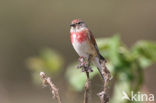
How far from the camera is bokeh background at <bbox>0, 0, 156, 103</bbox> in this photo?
8.80 meters

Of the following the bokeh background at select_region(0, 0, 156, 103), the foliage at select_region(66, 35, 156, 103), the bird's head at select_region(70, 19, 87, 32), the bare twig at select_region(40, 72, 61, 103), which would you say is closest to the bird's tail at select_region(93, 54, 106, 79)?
the bird's head at select_region(70, 19, 87, 32)

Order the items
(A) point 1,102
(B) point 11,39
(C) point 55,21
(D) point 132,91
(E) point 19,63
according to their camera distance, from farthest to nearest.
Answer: (C) point 55,21 → (B) point 11,39 → (E) point 19,63 → (A) point 1,102 → (D) point 132,91

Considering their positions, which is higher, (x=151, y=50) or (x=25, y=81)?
(x=151, y=50)

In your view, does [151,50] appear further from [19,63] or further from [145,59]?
[19,63]

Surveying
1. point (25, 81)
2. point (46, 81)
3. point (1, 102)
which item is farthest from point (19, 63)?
point (46, 81)

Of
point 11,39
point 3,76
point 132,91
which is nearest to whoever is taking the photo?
point 132,91

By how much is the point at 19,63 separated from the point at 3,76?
0.62 metres

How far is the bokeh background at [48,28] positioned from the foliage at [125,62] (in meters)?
4.05

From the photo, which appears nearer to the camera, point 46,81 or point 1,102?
point 46,81

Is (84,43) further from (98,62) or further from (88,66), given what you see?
(88,66)

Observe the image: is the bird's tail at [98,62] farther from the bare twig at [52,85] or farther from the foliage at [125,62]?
the foliage at [125,62]

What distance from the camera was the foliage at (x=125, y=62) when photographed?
337 cm

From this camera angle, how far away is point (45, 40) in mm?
9836

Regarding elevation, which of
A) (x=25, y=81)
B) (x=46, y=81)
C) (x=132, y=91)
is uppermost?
(x=46, y=81)
